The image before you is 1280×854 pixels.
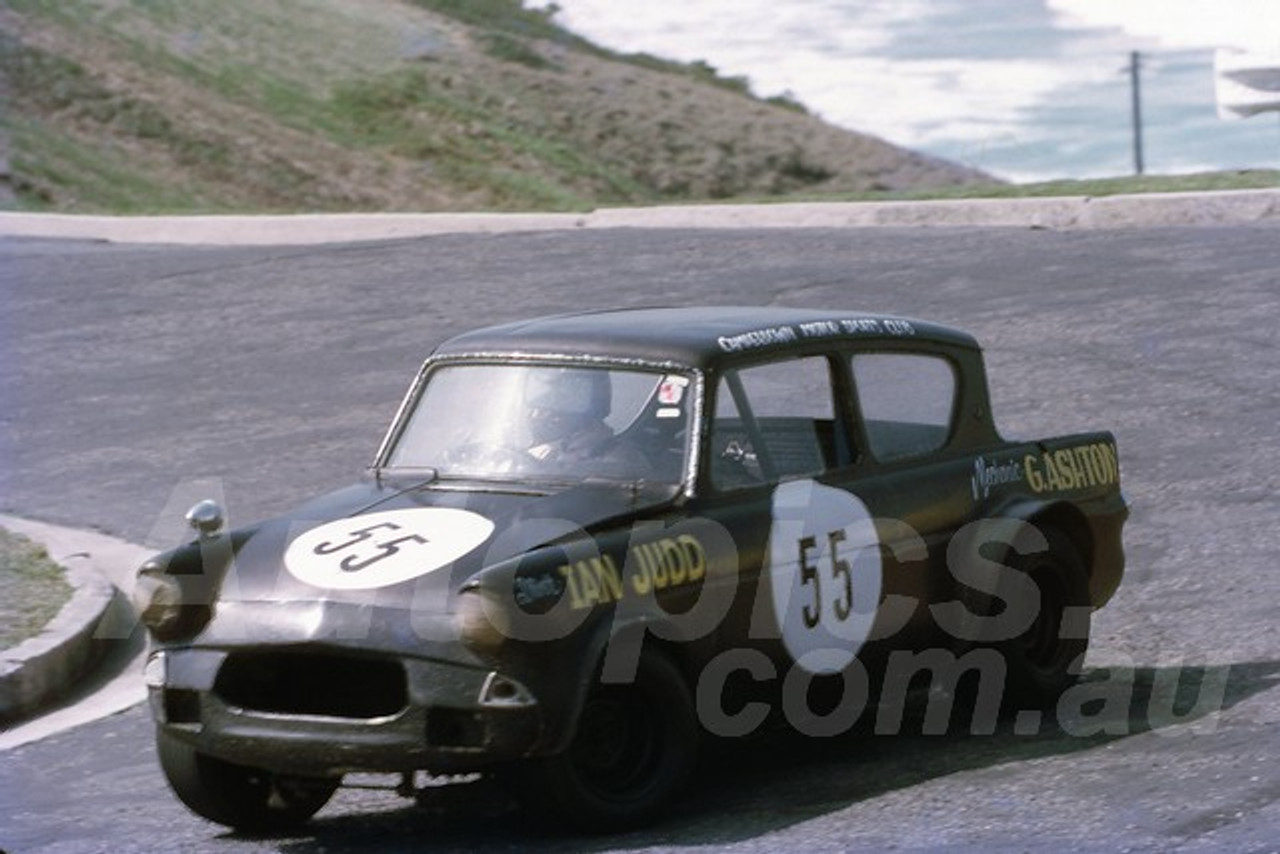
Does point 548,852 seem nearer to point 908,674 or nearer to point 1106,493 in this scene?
point 908,674

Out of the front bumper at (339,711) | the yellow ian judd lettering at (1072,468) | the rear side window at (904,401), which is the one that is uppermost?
the rear side window at (904,401)

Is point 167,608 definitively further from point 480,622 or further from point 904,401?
point 904,401

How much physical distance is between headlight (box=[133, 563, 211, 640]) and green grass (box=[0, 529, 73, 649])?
2257mm

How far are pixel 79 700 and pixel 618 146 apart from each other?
92.4 ft

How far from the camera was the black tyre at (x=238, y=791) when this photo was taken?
6.99m

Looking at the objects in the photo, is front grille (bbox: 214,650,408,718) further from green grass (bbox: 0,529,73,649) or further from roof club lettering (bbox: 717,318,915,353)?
green grass (bbox: 0,529,73,649)

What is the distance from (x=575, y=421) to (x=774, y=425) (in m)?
0.64

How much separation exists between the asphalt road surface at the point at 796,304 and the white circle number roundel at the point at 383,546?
765 millimetres

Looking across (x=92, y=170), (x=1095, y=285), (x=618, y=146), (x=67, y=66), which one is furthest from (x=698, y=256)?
(x=618, y=146)

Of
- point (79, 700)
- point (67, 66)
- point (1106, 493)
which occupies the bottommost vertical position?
point (79, 700)

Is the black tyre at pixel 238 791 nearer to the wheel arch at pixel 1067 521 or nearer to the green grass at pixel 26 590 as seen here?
the green grass at pixel 26 590

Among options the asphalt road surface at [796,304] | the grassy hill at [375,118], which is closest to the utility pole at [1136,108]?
the grassy hill at [375,118]

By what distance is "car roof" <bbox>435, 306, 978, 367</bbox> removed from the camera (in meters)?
7.48

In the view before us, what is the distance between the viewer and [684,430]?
7.27 meters
